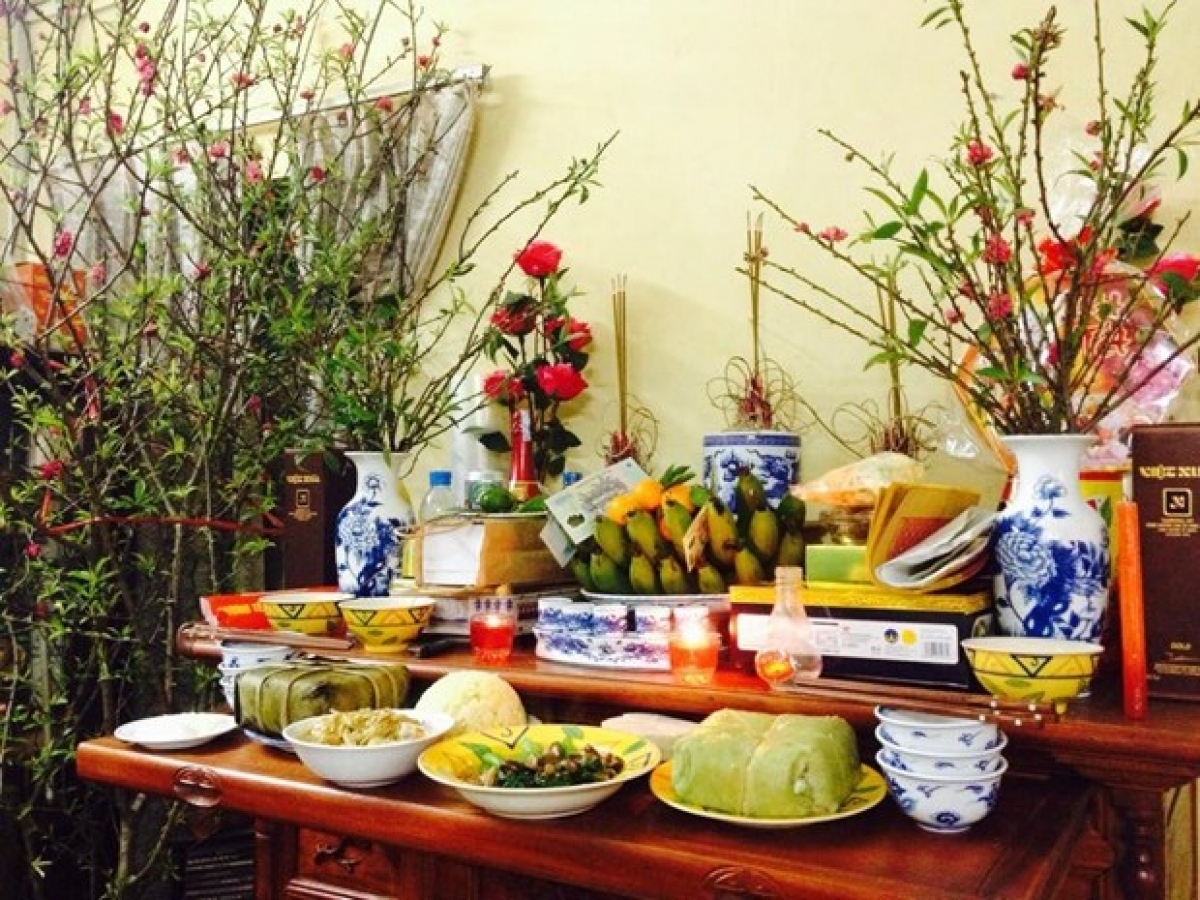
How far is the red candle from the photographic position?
112cm

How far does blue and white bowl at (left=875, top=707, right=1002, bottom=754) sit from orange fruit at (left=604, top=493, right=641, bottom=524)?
0.61 m

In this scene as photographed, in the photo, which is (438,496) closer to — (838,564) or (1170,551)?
(838,564)

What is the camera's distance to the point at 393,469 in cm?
192

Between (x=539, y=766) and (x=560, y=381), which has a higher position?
(x=560, y=381)

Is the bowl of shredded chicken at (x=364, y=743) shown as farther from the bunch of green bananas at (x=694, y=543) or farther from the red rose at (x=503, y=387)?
the red rose at (x=503, y=387)

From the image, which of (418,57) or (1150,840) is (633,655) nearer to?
(1150,840)

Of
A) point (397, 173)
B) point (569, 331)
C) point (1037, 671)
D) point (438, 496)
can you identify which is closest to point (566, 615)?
point (438, 496)

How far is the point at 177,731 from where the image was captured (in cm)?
152

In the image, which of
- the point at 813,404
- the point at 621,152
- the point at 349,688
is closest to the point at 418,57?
the point at 621,152

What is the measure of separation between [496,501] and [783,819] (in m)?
0.87

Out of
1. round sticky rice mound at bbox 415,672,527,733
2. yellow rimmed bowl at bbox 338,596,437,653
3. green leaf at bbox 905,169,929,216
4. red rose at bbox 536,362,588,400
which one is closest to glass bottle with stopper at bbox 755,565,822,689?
round sticky rice mound at bbox 415,672,527,733

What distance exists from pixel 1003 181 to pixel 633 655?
31.5 inches

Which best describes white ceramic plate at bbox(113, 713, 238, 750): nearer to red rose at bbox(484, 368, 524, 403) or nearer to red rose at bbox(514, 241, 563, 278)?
red rose at bbox(484, 368, 524, 403)

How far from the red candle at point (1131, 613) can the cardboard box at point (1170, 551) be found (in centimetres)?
5
